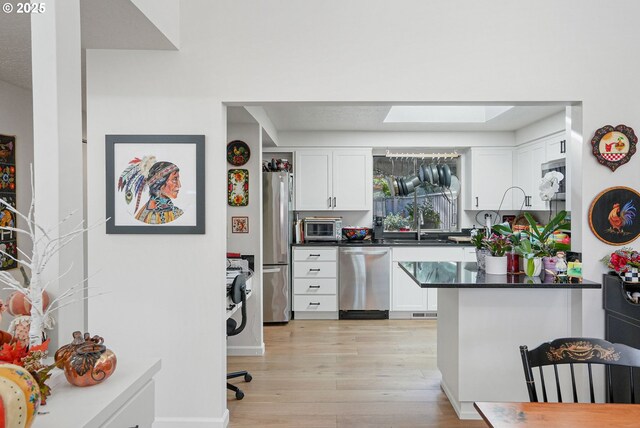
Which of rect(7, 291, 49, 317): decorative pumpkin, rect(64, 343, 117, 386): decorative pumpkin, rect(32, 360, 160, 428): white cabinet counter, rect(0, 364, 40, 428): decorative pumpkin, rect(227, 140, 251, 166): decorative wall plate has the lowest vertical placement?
rect(32, 360, 160, 428): white cabinet counter

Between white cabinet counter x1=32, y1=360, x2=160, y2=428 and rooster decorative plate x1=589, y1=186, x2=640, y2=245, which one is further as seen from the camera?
rooster decorative plate x1=589, y1=186, x2=640, y2=245

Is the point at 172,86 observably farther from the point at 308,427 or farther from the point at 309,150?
the point at 309,150

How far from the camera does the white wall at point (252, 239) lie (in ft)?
12.8

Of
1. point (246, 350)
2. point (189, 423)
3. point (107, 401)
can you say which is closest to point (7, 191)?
point (189, 423)

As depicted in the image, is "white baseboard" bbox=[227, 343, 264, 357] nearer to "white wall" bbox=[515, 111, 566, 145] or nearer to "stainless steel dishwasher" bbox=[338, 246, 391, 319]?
"stainless steel dishwasher" bbox=[338, 246, 391, 319]

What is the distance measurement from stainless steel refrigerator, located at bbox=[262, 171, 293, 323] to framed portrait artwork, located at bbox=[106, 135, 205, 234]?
216 centimetres

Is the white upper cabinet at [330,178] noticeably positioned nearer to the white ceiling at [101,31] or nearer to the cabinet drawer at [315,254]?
the cabinet drawer at [315,254]

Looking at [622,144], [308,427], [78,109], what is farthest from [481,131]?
[78,109]

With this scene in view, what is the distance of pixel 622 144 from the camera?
2.44 metres

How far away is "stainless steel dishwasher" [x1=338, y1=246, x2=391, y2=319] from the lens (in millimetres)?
5027

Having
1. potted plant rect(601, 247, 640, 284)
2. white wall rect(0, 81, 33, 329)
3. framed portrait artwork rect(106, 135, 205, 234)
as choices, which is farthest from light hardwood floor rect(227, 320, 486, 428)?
white wall rect(0, 81, 33, 329)

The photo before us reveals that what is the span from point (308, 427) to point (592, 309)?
1.95 metres

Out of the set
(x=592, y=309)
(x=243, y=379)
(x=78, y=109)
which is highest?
(x=78, y=109)

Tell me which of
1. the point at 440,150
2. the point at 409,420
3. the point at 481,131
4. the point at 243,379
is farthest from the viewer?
the point at 440,150
